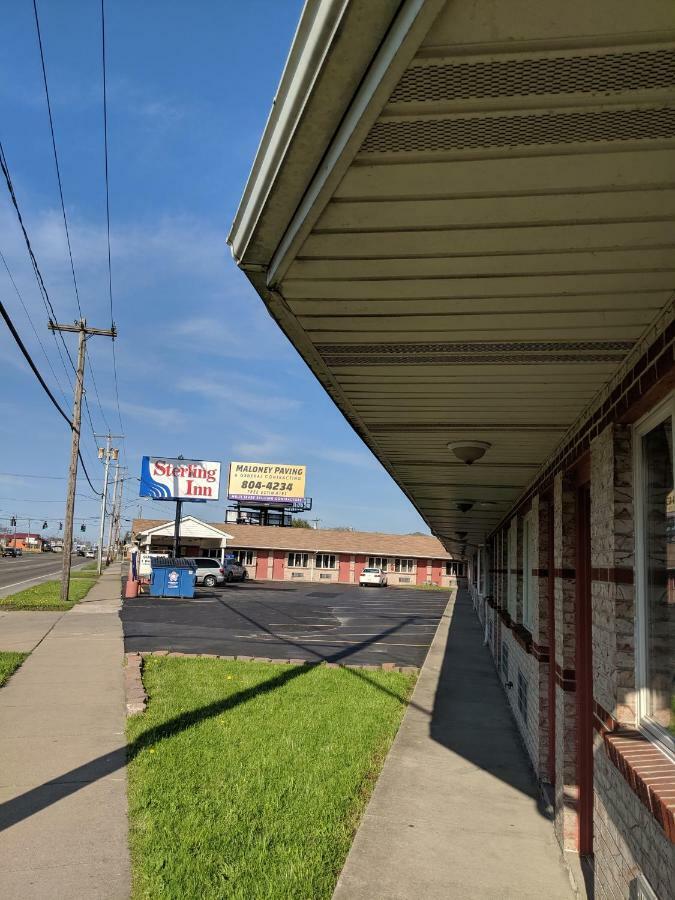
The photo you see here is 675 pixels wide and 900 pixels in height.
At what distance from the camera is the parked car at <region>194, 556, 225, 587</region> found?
4166cm

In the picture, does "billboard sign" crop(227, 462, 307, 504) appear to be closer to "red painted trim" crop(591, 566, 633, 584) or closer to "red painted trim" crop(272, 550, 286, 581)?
"red painted trim" crop(272, 550, 286, 581)

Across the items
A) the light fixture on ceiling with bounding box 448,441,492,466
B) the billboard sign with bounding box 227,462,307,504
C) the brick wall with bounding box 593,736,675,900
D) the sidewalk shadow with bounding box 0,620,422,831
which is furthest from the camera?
the billboard sign with bounding box 227,462,307,504

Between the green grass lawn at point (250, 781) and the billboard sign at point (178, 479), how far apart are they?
34.0m

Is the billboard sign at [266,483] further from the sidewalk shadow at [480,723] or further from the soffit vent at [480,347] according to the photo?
the soffit vent at [480,347]

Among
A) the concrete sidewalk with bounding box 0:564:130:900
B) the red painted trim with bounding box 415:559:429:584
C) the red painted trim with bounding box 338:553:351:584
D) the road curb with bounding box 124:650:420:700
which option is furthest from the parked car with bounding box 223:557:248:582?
the concrete sidewalk with bounding box 0:564:130:900

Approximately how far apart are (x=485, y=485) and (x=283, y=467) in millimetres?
61536

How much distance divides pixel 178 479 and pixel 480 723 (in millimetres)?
37401

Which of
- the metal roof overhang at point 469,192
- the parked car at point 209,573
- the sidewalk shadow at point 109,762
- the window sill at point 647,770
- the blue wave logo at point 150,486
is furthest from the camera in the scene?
the blue wave logo at point 150,486

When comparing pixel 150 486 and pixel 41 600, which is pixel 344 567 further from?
pixel 41 600

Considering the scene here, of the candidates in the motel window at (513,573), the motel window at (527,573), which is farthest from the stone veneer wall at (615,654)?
the motel window at (513,573)

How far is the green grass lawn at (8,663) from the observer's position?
10.3 m

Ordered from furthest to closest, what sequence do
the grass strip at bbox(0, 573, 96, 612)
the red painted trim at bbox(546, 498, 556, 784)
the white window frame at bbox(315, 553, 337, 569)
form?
1. the white window frame at bbox(315, 553, 337, 569)
2. the grass strip at bbox(0, 573, 96, 612)
3. the red painted trim at bbox(546, 498, 556, 784)

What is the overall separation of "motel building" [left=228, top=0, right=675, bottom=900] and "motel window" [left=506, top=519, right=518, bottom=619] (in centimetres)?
510

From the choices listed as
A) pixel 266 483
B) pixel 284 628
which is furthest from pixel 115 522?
pixel 284 628
